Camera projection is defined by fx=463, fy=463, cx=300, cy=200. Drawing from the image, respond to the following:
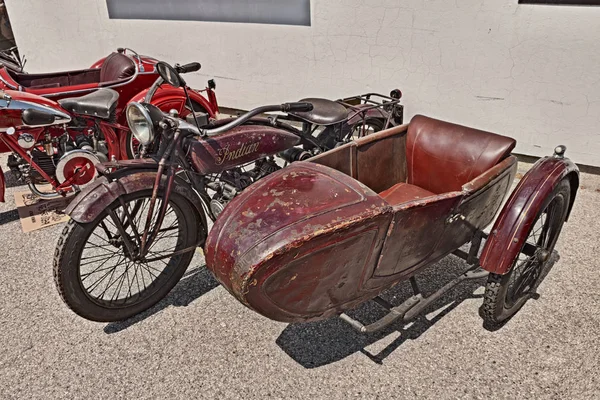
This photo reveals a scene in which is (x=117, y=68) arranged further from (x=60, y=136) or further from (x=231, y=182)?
(x=231, y=182)

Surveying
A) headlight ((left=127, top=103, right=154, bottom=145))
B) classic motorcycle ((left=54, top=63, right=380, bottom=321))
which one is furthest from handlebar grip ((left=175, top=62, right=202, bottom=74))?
headlight ((left=127, top=103, right=154, bottom=145))

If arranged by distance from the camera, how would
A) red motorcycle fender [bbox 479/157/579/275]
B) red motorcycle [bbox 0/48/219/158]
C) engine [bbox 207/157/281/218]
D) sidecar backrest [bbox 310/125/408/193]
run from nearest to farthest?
red motorcycle fender [bbox 479/157/579/275] < sidecar backrest [bbox 310/125/408/193] < engine [bbox 207/157/281/218] < red motorcycle [bbox 0/48/219/158]

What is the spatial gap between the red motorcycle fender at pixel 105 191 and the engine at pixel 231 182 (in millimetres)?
284

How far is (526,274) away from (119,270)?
2623mm

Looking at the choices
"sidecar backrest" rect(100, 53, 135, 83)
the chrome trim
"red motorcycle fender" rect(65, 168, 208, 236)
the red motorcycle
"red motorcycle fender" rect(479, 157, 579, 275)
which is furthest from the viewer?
"sidecar backrest" rect(100, 53, 135, 83)

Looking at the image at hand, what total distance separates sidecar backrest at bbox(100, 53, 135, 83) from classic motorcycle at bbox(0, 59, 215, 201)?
1.64ft

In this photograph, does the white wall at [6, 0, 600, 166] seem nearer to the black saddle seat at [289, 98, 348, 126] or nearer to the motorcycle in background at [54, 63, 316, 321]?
the black saddle seat at [289, 98, 348, 126]

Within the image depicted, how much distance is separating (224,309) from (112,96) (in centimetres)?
200

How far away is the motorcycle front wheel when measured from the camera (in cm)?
244

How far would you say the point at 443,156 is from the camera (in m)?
2.88

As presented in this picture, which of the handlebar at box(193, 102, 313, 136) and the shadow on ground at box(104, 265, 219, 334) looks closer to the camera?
the handlebar at box(193, 102, 313, 136)

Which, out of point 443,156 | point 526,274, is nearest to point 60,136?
point 443,156

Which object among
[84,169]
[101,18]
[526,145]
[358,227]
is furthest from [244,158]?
[101,18]

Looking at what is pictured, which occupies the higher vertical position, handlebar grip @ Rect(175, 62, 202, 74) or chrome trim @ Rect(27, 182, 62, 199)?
handlebar grip @ Rect(175, 62, 202, 74)
